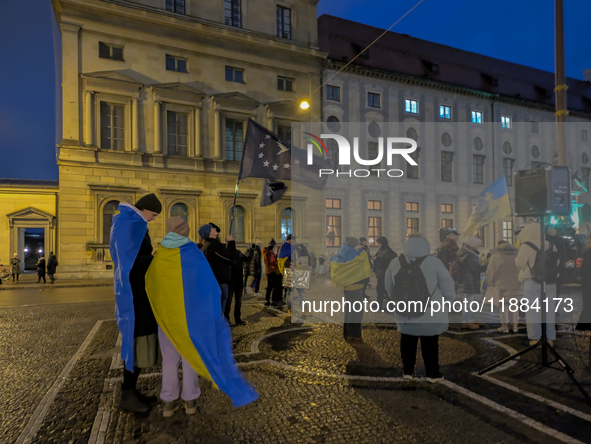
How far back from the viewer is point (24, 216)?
25250 mm

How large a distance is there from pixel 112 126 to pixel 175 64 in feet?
17.1

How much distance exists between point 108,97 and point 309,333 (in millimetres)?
19758

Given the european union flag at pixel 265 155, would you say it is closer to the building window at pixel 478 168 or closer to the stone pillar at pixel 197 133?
the stone pillar at pixel 197 133

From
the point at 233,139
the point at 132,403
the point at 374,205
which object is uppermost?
the point at 233,139

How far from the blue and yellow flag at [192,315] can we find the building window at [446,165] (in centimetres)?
2798

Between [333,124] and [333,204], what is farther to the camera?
[333,124]

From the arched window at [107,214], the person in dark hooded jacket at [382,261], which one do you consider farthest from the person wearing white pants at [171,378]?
the arched window at [107,214]

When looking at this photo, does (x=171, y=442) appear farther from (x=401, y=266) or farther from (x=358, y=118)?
(x=358, y=118)

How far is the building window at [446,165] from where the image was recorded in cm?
2948

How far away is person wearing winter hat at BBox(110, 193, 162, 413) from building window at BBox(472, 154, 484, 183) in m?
31.3

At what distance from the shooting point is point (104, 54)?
72.6 ft

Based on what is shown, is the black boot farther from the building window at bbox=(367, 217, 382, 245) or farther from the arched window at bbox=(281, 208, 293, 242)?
the building window at bbox=(367, 217, 382, 245)

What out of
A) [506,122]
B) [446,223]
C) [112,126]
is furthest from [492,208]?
[506,122]

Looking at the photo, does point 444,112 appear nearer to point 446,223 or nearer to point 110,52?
point 446,223
